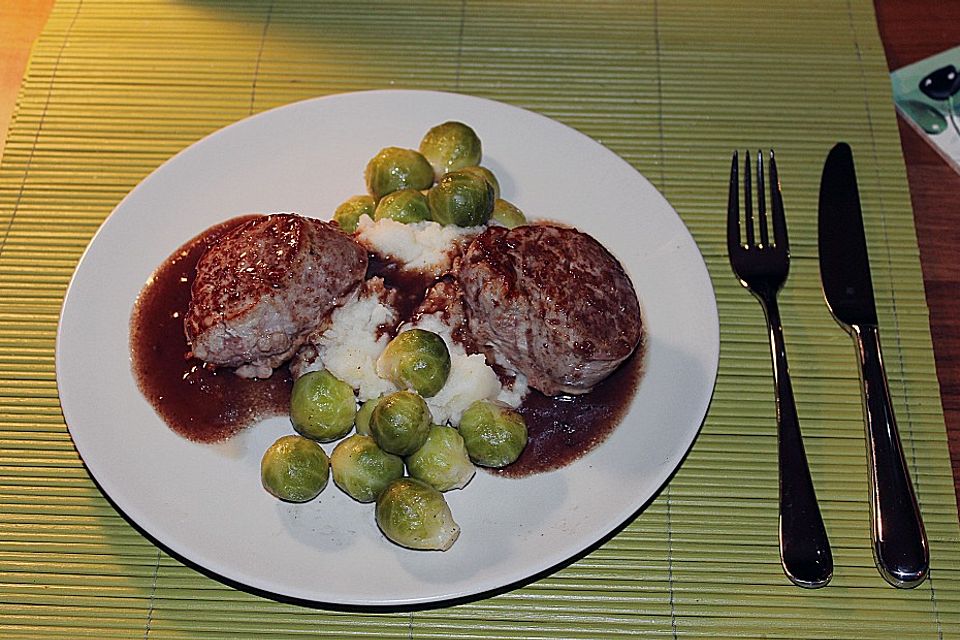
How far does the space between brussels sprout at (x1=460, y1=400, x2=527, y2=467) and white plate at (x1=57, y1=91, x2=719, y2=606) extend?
0.09m

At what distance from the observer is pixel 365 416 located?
3.32 meters

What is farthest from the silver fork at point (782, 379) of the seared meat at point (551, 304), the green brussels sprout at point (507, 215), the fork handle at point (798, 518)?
the green brussels sprout at point (507, 215)

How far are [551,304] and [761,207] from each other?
1321 millimetres

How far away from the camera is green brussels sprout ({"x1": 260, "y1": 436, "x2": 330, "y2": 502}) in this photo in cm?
309

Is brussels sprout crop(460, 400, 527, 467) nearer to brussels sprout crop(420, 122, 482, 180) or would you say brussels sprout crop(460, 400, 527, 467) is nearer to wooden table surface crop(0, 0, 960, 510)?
brussels sprout crop(420, 122, 482, 180)

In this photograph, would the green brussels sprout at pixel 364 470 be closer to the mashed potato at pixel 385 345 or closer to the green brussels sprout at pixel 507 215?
the mashed potato at pixel 385 345

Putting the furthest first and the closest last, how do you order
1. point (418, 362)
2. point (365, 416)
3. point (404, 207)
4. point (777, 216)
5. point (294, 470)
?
point (777, 216) < point (404, 207) < point (365, 416) < point (418, 362) < point (294, 470)

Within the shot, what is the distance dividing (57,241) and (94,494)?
4.20ft

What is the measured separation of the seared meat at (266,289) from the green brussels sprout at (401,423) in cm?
48

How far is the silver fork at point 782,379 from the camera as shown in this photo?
3.18 metres

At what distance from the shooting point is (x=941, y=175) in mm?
4406

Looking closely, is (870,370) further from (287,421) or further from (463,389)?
(287,421)

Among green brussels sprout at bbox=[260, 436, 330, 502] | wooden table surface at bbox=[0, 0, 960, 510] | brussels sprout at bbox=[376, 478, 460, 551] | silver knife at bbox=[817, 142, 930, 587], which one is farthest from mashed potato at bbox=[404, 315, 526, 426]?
wooden table surface at bbox=[0, 0, 960, 510]

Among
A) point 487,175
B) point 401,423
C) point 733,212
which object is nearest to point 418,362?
point 401,423
